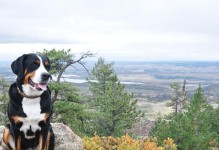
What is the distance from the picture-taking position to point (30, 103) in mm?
6066

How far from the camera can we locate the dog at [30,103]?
580 centimetres

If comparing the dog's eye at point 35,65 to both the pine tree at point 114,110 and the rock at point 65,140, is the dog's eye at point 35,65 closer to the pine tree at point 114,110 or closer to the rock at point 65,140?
the rock at point 65,140

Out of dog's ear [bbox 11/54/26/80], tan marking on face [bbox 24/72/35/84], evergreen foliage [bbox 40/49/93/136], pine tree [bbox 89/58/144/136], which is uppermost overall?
dog's ear [bbox 11/54/26/80]

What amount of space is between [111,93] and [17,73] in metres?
26.9

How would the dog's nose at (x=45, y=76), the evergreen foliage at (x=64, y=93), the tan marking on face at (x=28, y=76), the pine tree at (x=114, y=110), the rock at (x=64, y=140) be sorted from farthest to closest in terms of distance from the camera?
1. the pine tree at (x=114, y=110)
2. the evergreen foliage at (x=64, y=93)
3. the rock at (x=64, y=140)
4. the tan marking on face at (x=28, y=76)
5. the dog's nose at (x=45, y=76)

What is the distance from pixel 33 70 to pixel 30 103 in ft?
1.86

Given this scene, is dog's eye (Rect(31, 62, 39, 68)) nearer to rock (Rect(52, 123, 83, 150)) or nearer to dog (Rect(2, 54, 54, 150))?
dog (Rect(2, 54, 54, 150))

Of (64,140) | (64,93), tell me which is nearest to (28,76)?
(64,140)

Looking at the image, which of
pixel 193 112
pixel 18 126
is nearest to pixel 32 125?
pixel 18 126

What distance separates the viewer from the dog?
5.80 m

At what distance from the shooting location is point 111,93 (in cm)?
3269

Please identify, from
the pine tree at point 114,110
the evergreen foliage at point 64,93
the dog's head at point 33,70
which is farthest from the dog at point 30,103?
the pine tree at point 114,110

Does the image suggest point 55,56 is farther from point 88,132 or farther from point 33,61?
point 33,61

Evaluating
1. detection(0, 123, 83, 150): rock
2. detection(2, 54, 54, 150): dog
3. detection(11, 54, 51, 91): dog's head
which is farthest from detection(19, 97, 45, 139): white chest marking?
detection(0, 123, 83, 150): rock
